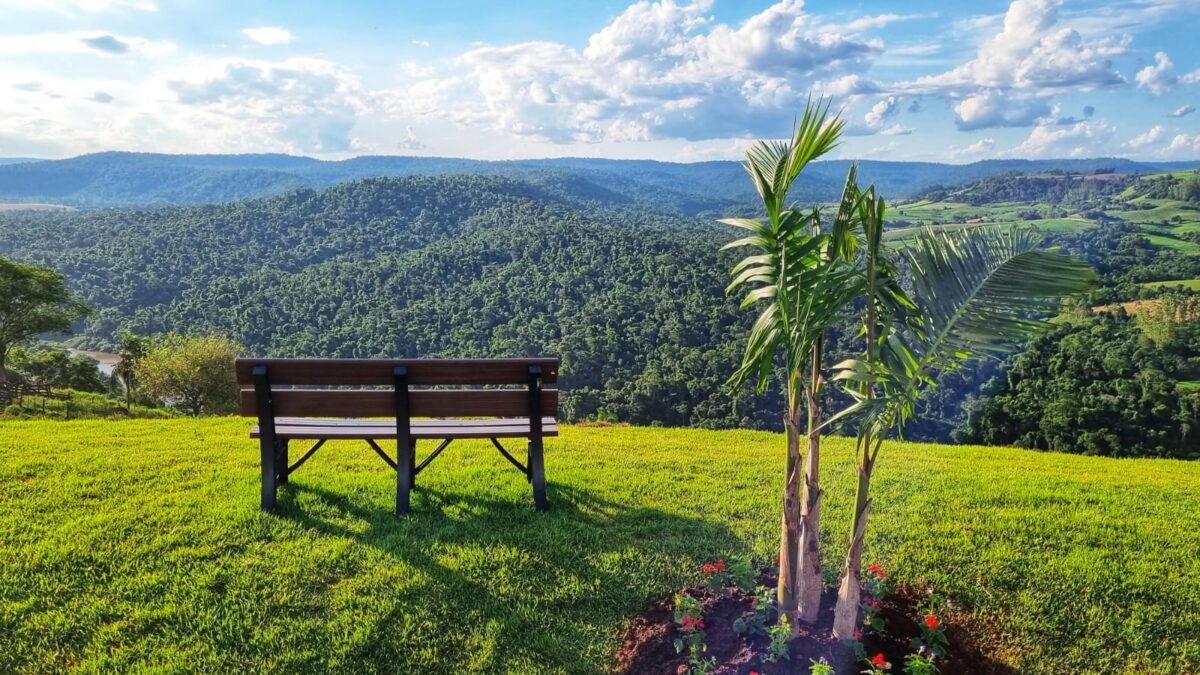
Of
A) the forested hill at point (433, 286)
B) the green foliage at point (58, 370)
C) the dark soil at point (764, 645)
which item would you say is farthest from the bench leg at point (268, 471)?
the green foliage at point (58, 370)

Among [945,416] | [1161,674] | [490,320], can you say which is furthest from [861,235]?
[490,320]

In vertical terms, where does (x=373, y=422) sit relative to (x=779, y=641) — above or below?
above

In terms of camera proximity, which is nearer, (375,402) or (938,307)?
(938,307)

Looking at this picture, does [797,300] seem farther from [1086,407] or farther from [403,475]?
[1086,407]

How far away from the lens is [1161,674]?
2.89 m

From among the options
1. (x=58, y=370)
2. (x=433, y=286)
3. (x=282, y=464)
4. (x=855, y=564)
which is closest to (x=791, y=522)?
(x=855, y=564)

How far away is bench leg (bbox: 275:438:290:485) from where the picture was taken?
15.4ft

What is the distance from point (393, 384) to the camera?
436cm

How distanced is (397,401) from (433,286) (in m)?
65.1

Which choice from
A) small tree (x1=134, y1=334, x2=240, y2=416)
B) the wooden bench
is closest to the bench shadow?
the wooden bench

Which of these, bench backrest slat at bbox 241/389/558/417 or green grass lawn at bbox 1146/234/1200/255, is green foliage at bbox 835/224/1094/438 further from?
green grass lawn at bbox 1146/234/1200/255

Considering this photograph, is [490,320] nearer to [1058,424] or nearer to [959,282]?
[1058,424]

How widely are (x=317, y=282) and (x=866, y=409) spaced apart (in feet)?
241

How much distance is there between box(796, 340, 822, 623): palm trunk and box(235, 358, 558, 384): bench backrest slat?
79.3 inches
